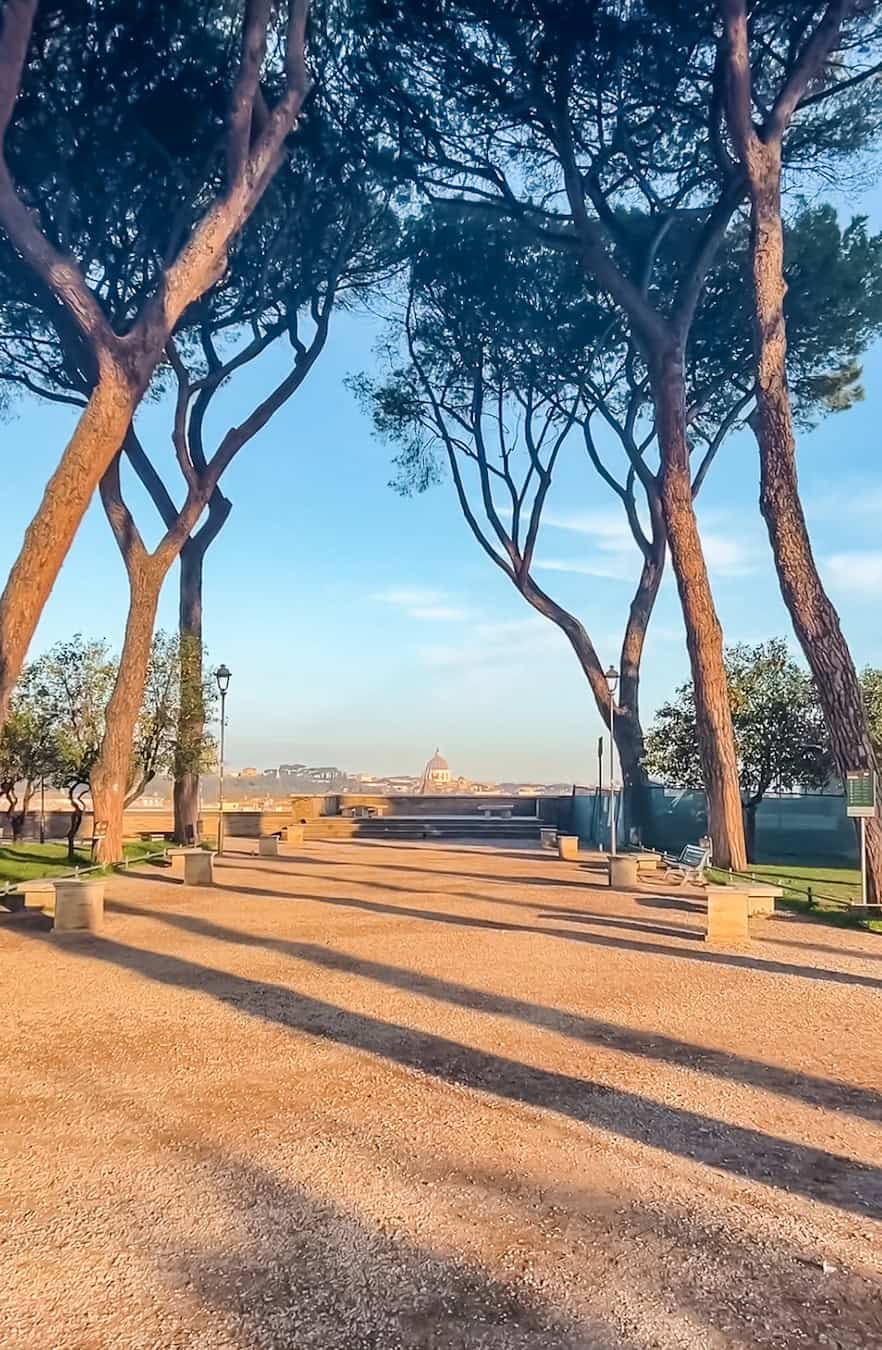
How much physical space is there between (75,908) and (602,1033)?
5.86m

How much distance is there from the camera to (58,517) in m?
10.8

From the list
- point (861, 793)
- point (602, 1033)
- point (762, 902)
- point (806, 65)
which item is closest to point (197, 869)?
point (762, 902)

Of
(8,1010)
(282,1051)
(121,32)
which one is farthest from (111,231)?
(282,1051)

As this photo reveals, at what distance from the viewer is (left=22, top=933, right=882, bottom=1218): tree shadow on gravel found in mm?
3957

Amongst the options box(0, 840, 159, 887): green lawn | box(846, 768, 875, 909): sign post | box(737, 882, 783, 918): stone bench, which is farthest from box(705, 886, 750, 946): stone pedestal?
box(0, 840, 159, 887): green lawn

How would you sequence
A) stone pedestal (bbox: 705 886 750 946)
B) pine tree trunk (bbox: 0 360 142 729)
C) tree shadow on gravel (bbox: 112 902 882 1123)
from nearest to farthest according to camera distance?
tree shadow on gravel (bbox: 112 902 882 1123) < stone pedestal (bbox: 705 886 750 946) < pine tree trunk (bbox: 0 360 142 729)

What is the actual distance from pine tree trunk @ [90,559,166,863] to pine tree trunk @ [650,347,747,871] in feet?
26.7

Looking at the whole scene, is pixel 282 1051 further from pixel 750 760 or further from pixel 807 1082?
pixel 750 760

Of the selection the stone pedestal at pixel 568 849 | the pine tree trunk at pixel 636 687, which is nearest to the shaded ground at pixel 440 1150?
the stone pedestal at pixel 568 849

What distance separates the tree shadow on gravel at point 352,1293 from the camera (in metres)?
2.80

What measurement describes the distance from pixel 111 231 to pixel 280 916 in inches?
453

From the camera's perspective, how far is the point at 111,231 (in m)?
16.4

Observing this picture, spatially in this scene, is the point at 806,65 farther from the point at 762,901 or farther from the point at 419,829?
the point at 419,829

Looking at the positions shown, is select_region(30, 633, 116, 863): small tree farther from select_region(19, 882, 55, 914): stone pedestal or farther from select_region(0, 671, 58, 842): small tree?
select_region(19, 882, 55, 914): stone pedestal
